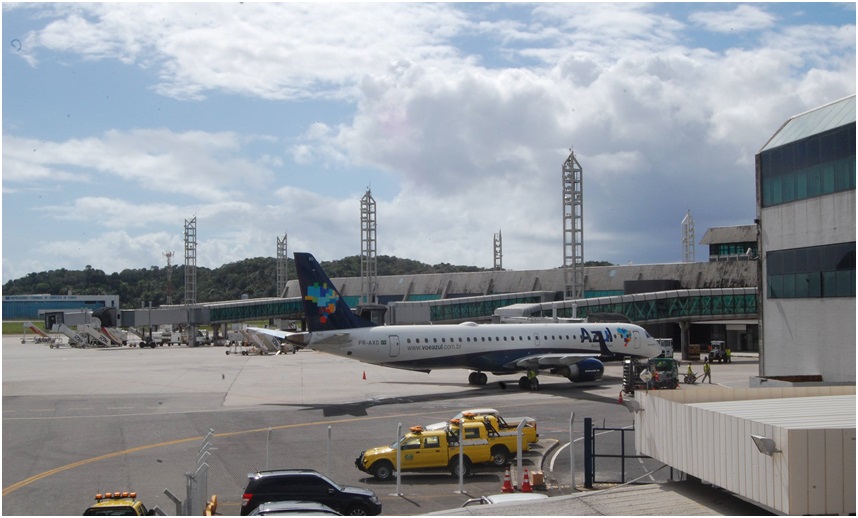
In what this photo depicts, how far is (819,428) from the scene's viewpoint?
44.0ft

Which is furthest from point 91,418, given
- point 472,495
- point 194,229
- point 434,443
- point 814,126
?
point 194,229

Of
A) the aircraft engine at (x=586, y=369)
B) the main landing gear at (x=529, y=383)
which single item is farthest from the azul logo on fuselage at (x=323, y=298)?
the aircraft engine at (x=586, y=369)

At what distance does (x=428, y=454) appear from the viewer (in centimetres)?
2553

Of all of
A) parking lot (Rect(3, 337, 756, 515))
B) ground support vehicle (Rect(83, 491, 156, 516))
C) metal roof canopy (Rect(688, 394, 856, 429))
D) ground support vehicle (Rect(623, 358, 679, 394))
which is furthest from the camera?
ground support vehicle (Rect(623, 358, 679, 394))

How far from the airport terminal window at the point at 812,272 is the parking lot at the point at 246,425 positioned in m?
9.33

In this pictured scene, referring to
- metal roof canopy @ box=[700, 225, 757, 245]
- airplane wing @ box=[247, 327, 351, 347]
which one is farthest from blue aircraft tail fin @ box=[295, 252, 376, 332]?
metal roof canopy @ box=[700, 225, 757, 245]

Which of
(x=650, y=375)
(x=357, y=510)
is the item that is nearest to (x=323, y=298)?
(x=650, y=375)

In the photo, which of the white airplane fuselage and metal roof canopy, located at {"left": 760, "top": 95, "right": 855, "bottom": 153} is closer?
metal roof canopy, located at {"left": 760, "top": 95, "right": 855, "bottom": 153}

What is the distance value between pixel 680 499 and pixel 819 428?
484cm

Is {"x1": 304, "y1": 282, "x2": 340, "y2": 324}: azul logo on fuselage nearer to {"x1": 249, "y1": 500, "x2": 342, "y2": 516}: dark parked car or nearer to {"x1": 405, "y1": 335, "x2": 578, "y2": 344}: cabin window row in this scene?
{"x1": 405, "y1": 335, "x2": 578, "y2": 344}: cabin window row

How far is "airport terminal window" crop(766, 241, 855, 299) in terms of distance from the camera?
31.3 meters

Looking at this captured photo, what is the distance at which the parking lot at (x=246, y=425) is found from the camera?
2416 cm

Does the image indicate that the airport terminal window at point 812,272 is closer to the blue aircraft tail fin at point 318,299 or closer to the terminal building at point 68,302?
the blue aircraft tail fin at point 318,299

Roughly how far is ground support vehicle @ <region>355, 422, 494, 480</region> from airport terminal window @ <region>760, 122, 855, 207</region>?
56.7ft
